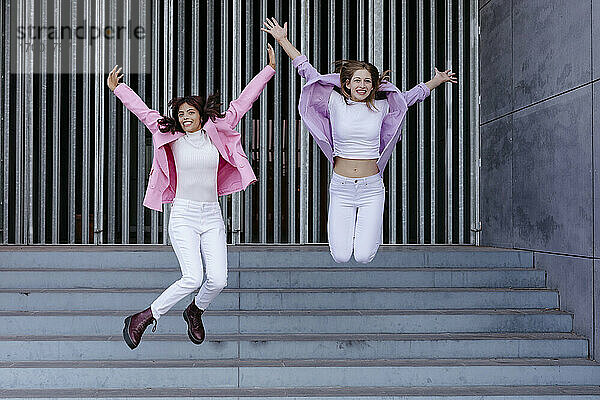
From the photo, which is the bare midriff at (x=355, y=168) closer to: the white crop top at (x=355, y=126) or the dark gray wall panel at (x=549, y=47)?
the white crop top at (x=355, y=126)

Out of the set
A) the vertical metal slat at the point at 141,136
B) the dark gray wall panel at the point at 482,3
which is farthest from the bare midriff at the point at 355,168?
the vertical metal slat at the point at 141,136

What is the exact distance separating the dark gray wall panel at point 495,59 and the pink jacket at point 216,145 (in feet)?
11.4

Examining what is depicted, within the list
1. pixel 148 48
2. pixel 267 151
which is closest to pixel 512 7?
pixel 267 151

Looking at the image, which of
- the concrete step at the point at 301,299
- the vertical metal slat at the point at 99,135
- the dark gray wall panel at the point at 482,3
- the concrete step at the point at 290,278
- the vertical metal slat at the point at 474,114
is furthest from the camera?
the vertical metal slat at the point at 99,135

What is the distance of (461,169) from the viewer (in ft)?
31.2

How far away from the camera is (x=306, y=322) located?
666cm

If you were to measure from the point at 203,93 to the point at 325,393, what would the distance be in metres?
4.98

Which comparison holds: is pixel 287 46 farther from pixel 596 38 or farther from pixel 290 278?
pixel 596 38

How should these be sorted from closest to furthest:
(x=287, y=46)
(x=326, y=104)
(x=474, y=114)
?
(x=287, y=46) → (x=326, y=104) → (x=474, y=114)

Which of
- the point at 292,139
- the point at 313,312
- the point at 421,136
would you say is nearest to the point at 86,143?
the point at 292,139

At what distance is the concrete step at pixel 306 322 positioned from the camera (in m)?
6.57

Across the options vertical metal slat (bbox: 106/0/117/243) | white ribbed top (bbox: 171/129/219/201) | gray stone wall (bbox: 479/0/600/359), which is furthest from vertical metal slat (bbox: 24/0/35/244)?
gray stone wall (bbox: 479/0/600/359)

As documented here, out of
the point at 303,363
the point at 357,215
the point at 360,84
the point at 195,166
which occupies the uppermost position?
the point at 360,84

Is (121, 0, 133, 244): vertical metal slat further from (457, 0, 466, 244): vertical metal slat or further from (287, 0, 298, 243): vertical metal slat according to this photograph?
(457, 0, 466, 244): vertical metal slat
